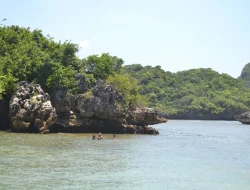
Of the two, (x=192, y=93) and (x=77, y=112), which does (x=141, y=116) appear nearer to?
(x=77, y=112)

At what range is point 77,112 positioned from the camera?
1975 inches

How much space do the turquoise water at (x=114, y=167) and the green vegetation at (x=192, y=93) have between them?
10282cm

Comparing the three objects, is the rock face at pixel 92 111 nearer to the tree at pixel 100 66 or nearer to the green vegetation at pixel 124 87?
the green vegetation at pixel 124 87

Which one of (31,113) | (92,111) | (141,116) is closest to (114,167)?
(31,113)

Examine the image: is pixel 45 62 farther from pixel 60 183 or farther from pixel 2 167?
pixel 60 183

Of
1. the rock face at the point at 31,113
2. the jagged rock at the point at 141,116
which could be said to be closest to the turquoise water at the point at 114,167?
the rock face at the point at 31,113

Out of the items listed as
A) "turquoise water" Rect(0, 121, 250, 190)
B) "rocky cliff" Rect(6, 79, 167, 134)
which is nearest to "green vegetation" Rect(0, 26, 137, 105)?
"rocky cliff" Rect(6, 79, 167, 134)

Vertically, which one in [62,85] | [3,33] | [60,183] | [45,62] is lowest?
[60,183]

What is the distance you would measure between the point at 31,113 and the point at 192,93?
396 ft

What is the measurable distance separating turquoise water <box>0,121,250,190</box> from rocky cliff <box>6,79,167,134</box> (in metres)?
7.59

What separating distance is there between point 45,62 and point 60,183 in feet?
112

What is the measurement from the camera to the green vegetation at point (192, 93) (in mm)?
148375

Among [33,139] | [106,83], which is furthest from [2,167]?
[106,83]

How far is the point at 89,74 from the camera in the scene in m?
54.9
